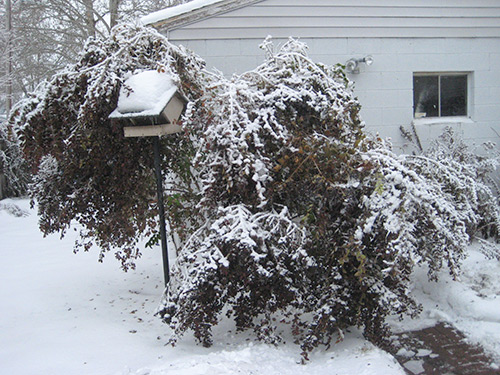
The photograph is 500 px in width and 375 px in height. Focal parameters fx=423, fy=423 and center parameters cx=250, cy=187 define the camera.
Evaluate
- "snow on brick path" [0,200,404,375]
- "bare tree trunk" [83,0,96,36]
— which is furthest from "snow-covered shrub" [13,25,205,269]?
"bare tree trunk" [83,0,96,36]

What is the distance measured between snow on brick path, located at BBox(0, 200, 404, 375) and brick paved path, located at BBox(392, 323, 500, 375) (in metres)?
0.38

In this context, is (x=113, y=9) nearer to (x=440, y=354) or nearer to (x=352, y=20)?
(x=352, y=20)

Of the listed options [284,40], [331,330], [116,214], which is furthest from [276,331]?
[284,40]

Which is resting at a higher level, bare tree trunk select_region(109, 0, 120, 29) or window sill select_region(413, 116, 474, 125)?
bare tree trunk select_region(109, 0, 120, 29)

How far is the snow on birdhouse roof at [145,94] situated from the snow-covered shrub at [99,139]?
4.4 inches

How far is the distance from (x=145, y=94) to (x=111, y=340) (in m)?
2.31

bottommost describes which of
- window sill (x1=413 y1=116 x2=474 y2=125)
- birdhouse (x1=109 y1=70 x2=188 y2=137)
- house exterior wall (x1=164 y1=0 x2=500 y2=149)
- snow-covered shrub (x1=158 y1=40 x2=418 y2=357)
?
snow-covered shrub (x1=158 y1=40 x2=418 y2=357)

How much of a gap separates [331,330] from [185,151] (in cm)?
250

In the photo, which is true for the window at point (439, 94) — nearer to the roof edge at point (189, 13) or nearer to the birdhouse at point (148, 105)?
the roof edge at point (189, 13)

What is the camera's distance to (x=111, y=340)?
389 cm

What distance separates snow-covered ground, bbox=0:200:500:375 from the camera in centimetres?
337

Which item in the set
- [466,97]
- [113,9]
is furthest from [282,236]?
[113,9]

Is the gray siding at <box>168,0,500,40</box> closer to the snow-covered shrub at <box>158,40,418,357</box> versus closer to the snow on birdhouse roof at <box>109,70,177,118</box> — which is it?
the snow on birdhouse roof at <box>109,70,177,118</box>

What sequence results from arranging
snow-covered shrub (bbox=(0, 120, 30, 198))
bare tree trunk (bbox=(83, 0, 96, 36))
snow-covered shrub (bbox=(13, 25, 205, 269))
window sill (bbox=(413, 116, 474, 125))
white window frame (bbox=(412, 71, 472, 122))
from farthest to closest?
bare tree trunk (bbox=(83, 0, 96, 36))
snow-covered shrub (bbox=(0, 120, 30, 198))
white window frame (bbox=(412, 71, 472, 122))
window sill (bbox=(413, 116, 474, 125))
snow-covered shrub (bbox=(13, 25, 205, 269))
